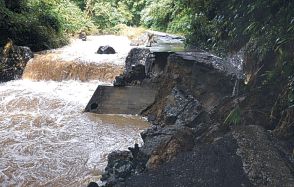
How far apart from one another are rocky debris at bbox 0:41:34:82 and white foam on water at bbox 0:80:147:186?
104 centimetres

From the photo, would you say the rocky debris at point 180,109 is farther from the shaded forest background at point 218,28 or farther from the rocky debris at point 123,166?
the rocky debris at point 123,166

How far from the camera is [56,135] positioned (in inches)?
289

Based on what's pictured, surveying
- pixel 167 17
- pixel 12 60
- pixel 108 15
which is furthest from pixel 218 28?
pixel 108 15

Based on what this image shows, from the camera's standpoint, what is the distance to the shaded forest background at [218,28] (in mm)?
5254

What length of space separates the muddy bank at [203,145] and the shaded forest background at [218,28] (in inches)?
14.6

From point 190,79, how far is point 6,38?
294 inches

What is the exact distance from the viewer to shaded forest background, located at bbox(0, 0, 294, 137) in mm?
5254

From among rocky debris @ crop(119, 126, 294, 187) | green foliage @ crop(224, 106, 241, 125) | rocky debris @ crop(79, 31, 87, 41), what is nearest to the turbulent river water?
rocky debris @ crop(119, 126, 294, 187)

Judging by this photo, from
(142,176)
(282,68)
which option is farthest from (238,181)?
(282,68)

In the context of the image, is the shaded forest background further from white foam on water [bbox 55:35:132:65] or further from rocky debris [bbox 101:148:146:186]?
rocky debris [bbox 101:148:146:186]

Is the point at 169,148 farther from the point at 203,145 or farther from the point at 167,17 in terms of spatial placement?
the point at 167,17

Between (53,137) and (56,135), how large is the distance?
117mm

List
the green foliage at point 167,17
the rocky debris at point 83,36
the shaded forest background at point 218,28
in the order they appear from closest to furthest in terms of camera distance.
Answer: the shaded forest background at point 218,28 < the green foliage at point 167,17 < the rocky debris at point 83,36

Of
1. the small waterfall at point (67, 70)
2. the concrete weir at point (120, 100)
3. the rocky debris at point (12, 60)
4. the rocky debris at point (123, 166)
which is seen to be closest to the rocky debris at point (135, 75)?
the concrete weir at point (120, 100)
